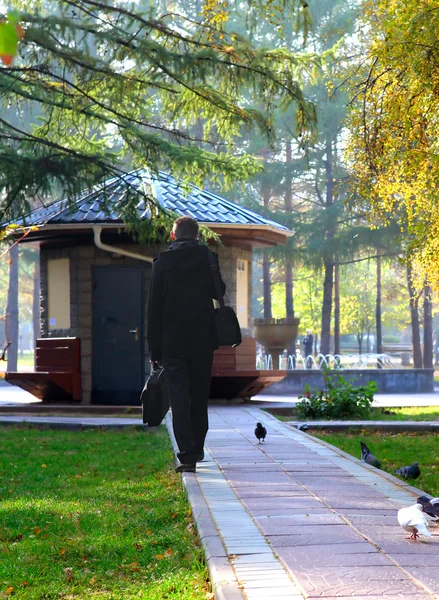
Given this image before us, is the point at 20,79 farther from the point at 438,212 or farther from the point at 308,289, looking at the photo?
the point at 308,289

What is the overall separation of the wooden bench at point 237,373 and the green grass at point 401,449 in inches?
190

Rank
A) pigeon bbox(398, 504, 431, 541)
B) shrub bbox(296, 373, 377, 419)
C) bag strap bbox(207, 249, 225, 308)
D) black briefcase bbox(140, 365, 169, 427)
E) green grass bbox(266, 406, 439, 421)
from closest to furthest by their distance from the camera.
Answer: pigeon bbox(398, 504, 431, 541) → bag strap bbox(207, 249, 225, 308) → black briefcase bbox(140, 365, 169, 427) → shrub bbox(296, 373, 377, 419) → green grass bbox(266, 406, 439, 421)

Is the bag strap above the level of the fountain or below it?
above

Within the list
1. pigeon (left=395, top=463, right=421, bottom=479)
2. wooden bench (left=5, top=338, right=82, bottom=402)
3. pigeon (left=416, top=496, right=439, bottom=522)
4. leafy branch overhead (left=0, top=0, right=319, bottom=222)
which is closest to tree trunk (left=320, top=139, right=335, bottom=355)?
wooden bench (left=5, top=338, right=82, bottom=402)

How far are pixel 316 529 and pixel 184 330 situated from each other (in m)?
2.83

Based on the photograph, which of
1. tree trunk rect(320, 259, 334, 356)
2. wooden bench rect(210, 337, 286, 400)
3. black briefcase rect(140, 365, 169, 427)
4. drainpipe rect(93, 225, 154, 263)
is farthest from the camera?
tree trunk rect(320, 259, 334, 356)

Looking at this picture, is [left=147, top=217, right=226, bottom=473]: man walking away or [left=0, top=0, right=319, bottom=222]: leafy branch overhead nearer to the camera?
[left=147, top=217, right=226, bottom=473]: man walking away

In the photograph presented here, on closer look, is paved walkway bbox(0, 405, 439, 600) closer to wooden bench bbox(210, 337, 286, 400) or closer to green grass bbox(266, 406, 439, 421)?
green grass bbox(266, 406, 439, 421)

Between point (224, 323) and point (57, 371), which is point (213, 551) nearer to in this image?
point (224, 323)

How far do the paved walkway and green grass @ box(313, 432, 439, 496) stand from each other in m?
0.71

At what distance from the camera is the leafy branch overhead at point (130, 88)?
13680 mm

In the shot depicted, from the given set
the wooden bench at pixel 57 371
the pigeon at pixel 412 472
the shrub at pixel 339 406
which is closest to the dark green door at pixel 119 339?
the wooden bench at pixel 57 371

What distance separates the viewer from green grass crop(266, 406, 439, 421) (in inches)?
672

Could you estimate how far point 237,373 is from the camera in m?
18.8
